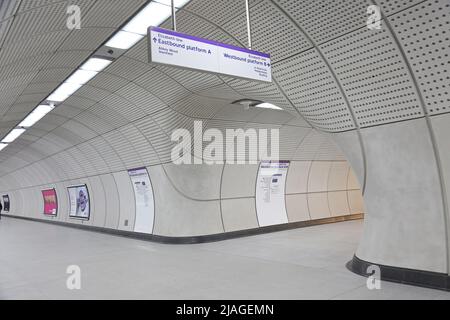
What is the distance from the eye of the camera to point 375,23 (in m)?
4.66

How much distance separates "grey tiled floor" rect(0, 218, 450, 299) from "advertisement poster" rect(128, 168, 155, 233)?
0.85m

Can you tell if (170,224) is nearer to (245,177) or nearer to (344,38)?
(245,177)

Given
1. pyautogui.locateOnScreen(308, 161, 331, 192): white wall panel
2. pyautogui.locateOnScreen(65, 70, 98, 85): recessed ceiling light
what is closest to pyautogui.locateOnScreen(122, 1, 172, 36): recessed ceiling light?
pyautogui.locateOnScreen(65, 70, 98, 85): recessed ceiling light

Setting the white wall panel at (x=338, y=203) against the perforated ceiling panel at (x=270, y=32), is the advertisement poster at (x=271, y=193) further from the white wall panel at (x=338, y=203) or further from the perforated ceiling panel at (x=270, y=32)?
the perforated ceiling panel at (x=270, y=32)

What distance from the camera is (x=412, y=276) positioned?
18.2 ft

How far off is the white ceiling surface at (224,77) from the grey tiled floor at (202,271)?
248cm

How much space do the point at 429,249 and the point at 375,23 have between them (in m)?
3.13

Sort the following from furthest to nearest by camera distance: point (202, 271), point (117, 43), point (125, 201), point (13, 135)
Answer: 1. point (13, 135)
2. point (125, 201)
3. point (202, 271)
4. point (117, 43)

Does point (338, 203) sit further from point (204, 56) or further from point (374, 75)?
point (204, 56)

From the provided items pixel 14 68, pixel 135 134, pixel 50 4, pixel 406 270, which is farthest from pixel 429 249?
pixel 135 134

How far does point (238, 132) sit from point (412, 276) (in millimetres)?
6544

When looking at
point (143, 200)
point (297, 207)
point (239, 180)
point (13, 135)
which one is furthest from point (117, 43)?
point (13, 135)

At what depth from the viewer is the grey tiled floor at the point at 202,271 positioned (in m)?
5.65

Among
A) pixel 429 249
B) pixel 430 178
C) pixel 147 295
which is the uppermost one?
pixel 430 178
